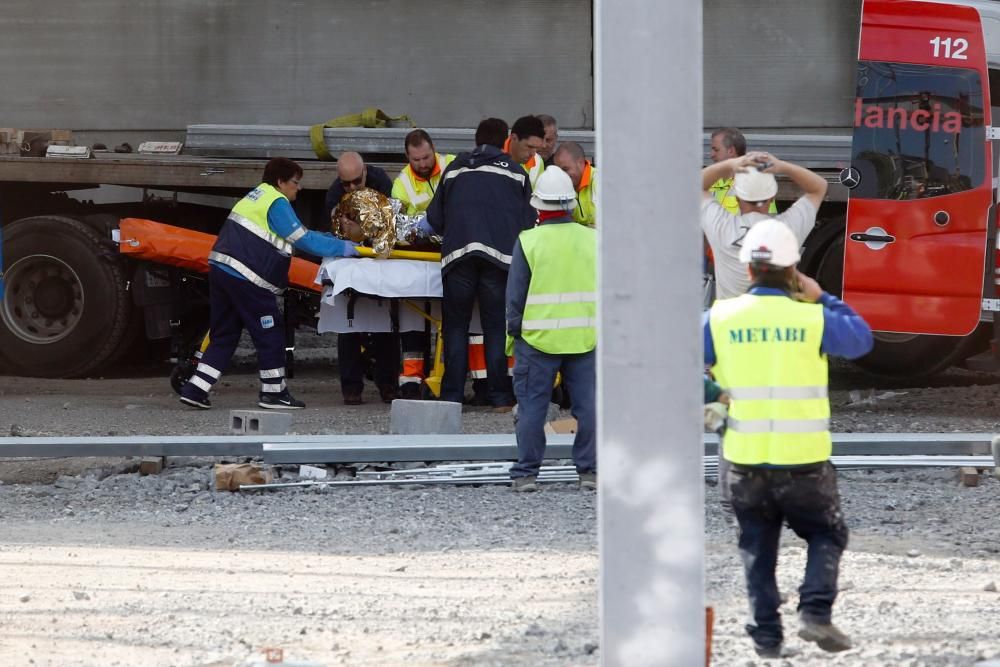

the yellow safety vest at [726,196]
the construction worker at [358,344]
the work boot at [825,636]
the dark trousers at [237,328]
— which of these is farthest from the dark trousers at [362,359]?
the work boot at [825,636]

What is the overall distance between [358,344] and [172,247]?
166 cm

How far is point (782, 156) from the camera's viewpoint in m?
12.5

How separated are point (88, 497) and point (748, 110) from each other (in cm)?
722

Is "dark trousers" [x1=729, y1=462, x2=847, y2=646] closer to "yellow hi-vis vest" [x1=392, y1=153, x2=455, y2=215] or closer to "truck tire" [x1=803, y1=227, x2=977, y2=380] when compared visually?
"yellow hi-vis vest" [x1=392, y1=153, x2=455, y2=215]

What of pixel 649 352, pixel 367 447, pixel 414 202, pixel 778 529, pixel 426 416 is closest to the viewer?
pixel 649 352

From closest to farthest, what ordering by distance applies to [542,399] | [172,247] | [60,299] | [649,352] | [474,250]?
1. [649,352]
2. [542,399]
3. [474,250]
4. [172,247]
5. [60,299]

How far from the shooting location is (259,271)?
1138cm

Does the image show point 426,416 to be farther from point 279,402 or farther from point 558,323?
point 279,402

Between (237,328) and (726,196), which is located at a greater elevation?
(726,196)

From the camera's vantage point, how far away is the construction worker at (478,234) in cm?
1102

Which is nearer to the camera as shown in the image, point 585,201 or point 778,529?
point 778,529

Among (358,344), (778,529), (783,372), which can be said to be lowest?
(358,344)

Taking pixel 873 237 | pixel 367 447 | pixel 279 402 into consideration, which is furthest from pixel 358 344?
pixel 873 237

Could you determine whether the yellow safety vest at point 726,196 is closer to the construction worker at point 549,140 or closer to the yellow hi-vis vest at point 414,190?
the construction worker at point 549,140
